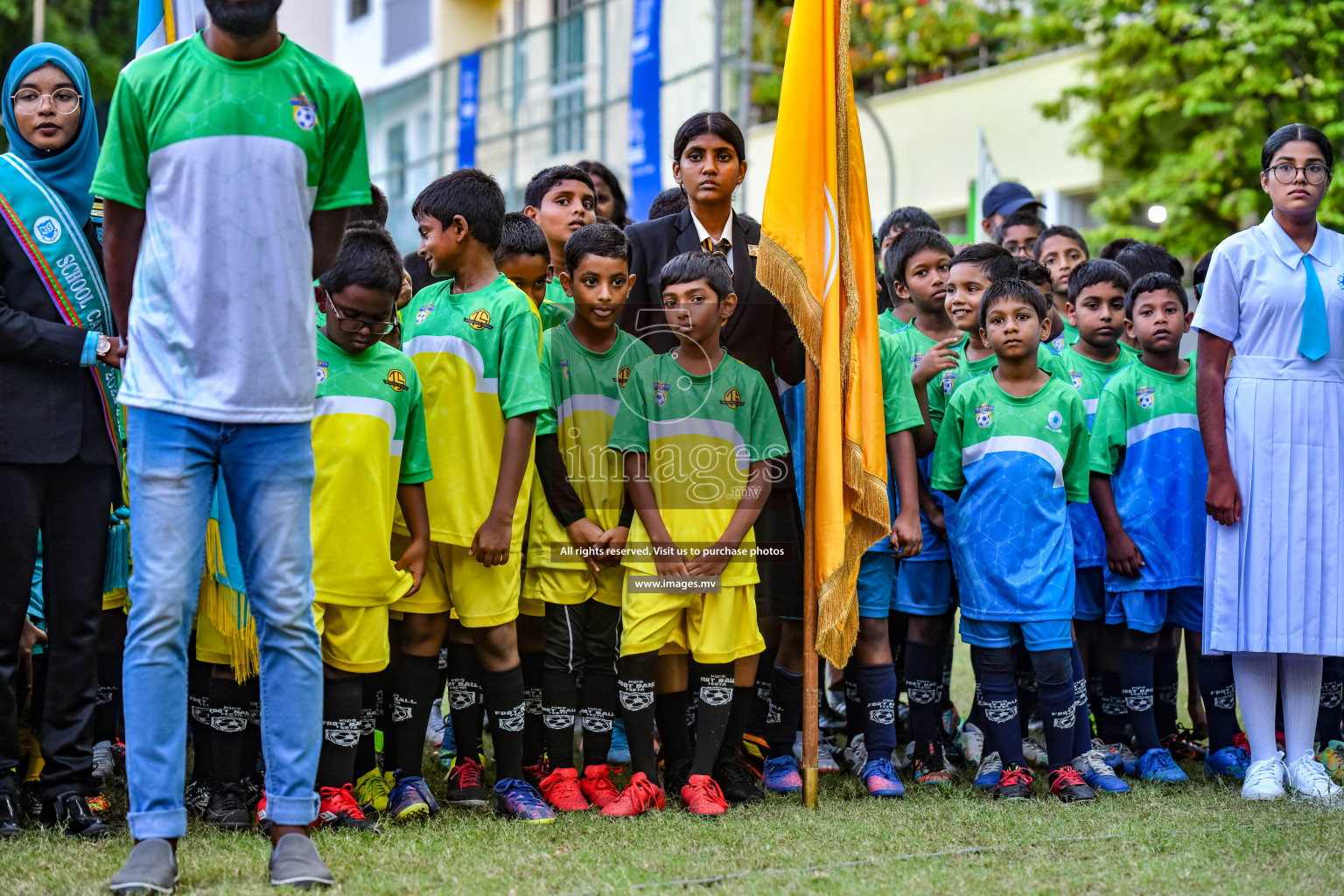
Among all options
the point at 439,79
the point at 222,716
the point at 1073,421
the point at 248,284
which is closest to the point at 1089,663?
the point at 1073,421

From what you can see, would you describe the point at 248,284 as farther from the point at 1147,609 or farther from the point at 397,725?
the point at 1147,609

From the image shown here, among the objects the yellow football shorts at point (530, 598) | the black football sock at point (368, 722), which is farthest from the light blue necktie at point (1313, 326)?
the black football sock at point (368, 722)

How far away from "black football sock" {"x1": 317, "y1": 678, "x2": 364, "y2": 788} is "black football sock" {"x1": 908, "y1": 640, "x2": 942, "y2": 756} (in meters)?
2.04

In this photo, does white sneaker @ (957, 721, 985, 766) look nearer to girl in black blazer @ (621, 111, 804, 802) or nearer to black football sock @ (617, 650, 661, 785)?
girl in black blazer @ (621, 111, 804, 802)

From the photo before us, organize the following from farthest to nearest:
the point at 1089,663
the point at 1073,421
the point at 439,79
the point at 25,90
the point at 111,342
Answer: the point at 439,79 < the point at 1089,663 < the point at 1073,421 < the point at 25,90 < the point at 111,342

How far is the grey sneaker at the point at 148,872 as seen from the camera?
3.13m

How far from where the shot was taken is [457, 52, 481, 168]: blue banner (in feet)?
73.2

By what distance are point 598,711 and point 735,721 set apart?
1.56ft

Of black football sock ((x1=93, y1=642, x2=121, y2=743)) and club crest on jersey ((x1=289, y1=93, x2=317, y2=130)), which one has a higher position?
club crest on jersey ((x1=289, y1=93, x2=317, y2=130))

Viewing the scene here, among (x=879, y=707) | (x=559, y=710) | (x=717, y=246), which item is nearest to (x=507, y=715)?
(x=559, y=710)

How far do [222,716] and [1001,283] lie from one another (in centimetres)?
296

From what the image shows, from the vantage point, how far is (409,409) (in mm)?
4270

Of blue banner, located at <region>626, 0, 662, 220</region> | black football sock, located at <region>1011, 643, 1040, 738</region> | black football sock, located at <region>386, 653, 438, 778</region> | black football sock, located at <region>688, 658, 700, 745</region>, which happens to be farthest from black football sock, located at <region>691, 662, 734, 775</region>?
blue banner, located at <region>626, 0, 662, 220</region>

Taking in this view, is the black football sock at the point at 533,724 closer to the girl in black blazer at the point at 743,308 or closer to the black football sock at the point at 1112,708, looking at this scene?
the girl in black blazer at the point at 743,308
